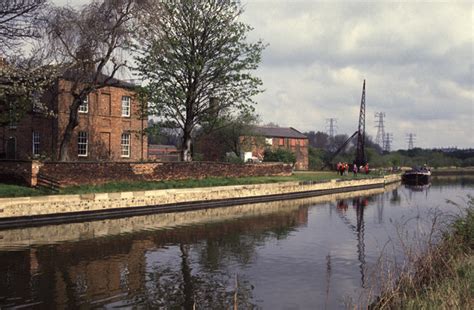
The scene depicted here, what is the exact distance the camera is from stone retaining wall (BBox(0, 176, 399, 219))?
1777 centimetres

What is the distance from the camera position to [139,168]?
2497cm

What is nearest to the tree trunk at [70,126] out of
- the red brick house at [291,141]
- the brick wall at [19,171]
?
the brick wall at [19,171]

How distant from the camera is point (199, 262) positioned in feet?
40.8

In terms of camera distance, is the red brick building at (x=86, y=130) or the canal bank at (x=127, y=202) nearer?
the canal bank at (x=127, y=202)

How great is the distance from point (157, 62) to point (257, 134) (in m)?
20.2

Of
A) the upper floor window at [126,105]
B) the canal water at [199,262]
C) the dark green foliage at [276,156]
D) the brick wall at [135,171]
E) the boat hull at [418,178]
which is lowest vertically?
the canal water at [199,262]

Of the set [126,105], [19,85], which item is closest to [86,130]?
[126,105]

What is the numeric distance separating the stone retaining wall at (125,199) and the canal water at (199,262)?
1184 mm

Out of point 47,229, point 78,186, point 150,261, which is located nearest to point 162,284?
point 150,261

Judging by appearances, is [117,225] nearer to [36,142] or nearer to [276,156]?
[36,142]

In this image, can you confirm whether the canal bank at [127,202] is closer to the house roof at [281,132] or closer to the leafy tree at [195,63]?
the leafy tree at [195,63]

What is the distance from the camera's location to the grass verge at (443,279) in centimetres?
630

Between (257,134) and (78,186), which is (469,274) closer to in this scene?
(78,186)

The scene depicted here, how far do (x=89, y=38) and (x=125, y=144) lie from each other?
11.2 metres
